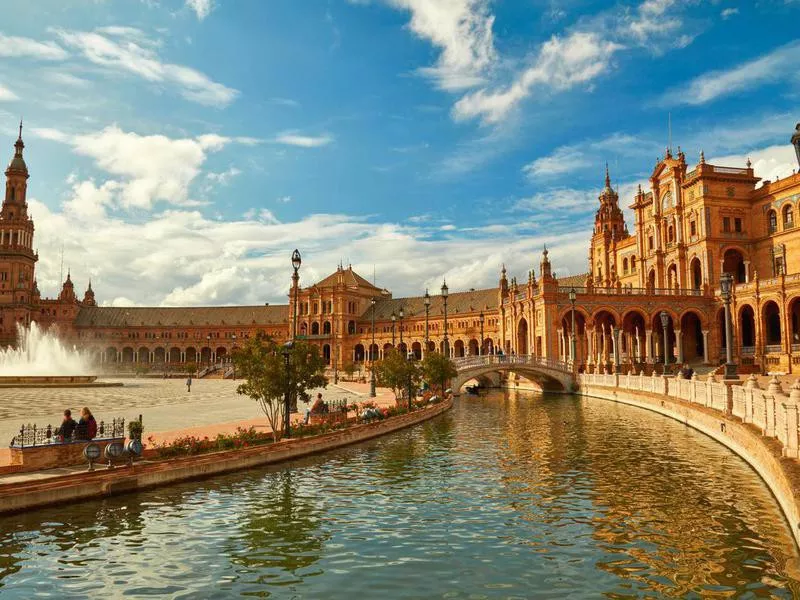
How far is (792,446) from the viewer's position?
49.7 ft

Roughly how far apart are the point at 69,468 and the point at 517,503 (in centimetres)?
1203

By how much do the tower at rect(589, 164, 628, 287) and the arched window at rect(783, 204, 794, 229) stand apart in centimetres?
2508

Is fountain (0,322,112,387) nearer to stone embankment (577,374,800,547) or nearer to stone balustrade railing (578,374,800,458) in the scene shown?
stone embankment (577,374,800,547)

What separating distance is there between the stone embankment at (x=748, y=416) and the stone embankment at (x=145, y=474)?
14763 millimetres

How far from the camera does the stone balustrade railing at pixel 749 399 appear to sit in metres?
15.2

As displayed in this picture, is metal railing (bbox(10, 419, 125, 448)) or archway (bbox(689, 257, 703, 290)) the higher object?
archway (bbox(689, 257, 703, 290))

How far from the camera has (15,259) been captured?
5015 inches

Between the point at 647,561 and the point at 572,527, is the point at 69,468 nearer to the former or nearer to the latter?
the point at 572,527

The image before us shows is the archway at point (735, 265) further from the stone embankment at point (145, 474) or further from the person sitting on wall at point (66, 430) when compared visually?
the person sitting on wall at point (66, 430)

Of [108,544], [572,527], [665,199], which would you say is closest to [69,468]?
[108,544]

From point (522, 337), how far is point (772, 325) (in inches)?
980

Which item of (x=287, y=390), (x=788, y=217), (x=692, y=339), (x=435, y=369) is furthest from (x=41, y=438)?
(x=788, y=217)

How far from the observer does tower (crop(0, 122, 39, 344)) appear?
125938 mm

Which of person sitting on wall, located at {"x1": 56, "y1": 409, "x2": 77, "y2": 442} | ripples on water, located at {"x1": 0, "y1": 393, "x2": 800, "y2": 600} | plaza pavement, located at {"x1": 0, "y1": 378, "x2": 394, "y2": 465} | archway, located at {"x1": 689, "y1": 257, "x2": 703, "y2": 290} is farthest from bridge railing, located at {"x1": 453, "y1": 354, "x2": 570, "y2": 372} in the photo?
person sitting on wall, located at {"x1": 56, "y1": 409, "x2": 77, "y2": 442}
